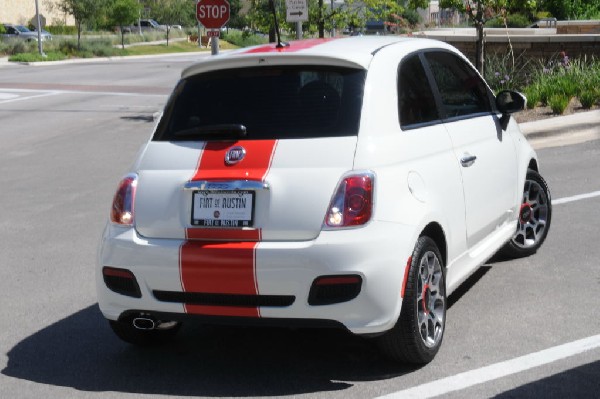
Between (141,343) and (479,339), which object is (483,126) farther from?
(141,343)

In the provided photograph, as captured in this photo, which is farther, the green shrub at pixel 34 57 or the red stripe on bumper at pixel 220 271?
the green shrub at pixel 34 57

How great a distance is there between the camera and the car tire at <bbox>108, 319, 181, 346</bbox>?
5.69 metres

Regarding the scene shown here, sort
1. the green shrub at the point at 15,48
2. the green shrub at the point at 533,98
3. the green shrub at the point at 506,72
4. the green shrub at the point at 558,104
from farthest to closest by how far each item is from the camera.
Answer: the green shrub at the point at 15,48 < the green shrub at the point at 506,72 < the green shrub at the point at 533,98 < the green shrub at the point at 558,104

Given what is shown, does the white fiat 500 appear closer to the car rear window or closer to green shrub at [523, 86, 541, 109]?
the car rear window

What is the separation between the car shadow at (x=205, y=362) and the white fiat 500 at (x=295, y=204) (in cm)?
20

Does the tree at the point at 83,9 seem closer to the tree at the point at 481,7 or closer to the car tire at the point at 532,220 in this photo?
the tree at the point at 481,7

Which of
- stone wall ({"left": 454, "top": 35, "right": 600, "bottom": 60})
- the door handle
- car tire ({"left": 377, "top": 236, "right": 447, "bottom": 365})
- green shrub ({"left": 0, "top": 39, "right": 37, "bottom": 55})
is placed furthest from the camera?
green shrub ({"left": 0, "top": 39, "right": 37, "bottom": 55})

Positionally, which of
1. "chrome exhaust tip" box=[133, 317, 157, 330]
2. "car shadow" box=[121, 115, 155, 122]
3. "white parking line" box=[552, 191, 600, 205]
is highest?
"chrome exhaust tip" box=[133, 317, 157, 330]

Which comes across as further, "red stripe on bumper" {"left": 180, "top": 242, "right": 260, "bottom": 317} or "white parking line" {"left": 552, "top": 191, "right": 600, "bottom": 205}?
"white parking line" {"left": 552, "top": 191, "right": 600, "bottom": 205}

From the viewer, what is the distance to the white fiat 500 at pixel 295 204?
4918mm

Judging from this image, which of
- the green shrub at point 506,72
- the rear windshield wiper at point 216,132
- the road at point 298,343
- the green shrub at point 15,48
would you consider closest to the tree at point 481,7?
the green shrub at point 506,72

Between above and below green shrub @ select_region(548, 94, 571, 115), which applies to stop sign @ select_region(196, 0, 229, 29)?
above

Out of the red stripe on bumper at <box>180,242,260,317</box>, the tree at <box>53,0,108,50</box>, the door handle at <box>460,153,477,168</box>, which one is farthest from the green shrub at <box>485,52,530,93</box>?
the tree at <box>53,0,108,50</box>

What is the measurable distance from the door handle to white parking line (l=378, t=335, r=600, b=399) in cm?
117
